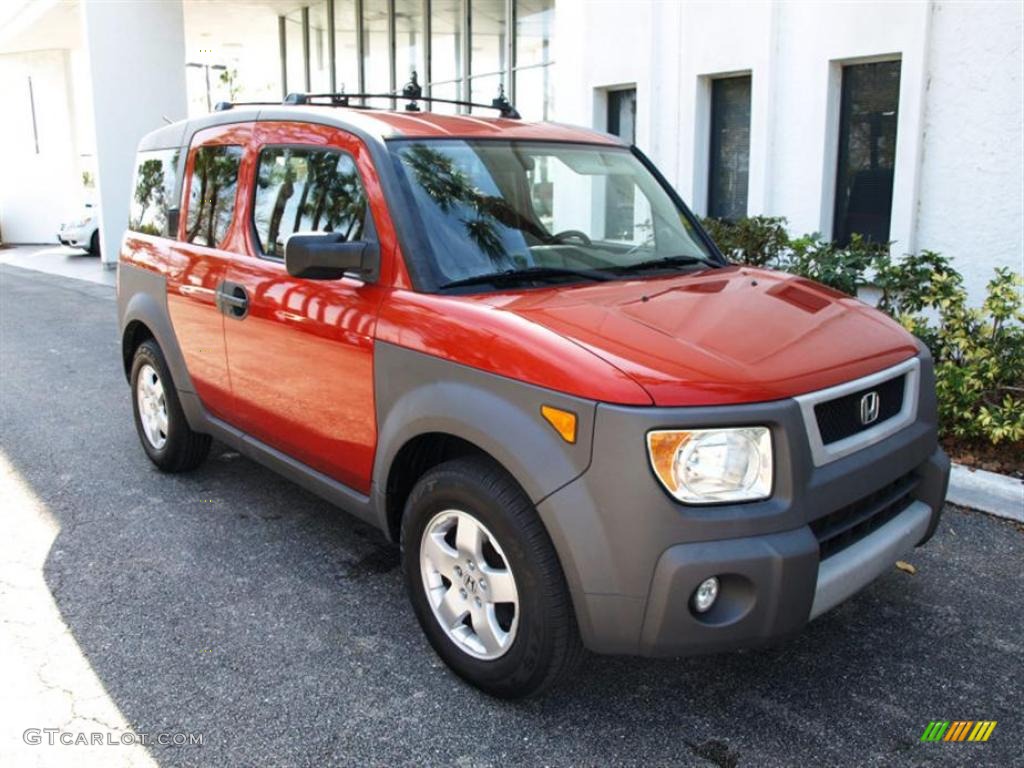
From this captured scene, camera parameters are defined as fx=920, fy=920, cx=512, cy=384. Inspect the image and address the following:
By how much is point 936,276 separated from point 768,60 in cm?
338

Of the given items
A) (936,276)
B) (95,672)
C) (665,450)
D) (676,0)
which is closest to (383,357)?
(665,450)

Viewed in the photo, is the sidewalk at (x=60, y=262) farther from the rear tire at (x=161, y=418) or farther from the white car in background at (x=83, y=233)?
the rear tire at (x=161, y=418)

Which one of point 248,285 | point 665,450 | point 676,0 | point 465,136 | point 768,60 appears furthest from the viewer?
point 676,0

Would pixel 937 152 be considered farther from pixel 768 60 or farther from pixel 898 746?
pixel 898 746

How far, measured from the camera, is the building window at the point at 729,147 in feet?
29.9

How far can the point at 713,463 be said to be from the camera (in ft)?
8.59

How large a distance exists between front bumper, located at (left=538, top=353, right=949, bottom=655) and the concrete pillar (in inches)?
593

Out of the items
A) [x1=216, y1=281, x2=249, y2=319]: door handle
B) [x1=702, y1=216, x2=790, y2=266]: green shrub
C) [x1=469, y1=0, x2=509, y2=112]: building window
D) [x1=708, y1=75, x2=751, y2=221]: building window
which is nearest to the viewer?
[x1=216, y1=281, x2=249, y2=319]: door handle

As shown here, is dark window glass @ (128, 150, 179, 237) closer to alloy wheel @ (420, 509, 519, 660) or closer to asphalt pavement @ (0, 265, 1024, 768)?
asphalt pavement @ (0, 265, 1024, 768)

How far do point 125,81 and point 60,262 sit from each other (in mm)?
5443

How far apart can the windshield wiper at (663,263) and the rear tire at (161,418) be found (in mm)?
2668

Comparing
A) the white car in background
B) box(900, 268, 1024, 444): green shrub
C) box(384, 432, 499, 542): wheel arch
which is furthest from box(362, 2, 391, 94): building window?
box(384, 432, 499, 542): wheel arch

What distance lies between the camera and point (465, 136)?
384 cm

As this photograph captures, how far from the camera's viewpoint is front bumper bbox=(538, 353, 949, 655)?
2.57 m
